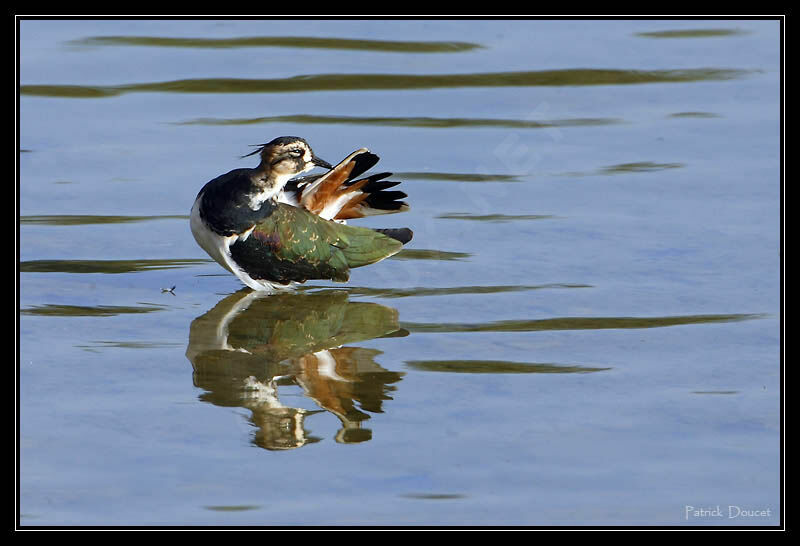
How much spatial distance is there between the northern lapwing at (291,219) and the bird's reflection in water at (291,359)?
0.19m

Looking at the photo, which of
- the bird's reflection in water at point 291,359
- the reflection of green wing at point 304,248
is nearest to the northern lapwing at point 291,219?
the reflection of green wing at point 304,248

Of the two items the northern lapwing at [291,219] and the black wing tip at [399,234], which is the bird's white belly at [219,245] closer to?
the northern lapwing at [291,219]

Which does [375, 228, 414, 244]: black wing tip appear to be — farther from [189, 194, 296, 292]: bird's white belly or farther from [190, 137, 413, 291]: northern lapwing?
[189, 194, 296, 292]: bird's white belly

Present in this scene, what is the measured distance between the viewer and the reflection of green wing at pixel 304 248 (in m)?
6.72

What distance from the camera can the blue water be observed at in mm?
4629

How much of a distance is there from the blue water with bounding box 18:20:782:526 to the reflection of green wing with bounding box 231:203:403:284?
18 cm

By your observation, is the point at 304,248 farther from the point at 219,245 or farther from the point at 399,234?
the point at 399,234

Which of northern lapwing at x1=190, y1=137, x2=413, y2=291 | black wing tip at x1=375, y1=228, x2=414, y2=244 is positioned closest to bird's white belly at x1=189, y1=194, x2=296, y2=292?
northern lapwing at x1=190, y1=137, x2=413, y2=291

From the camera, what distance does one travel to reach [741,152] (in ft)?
28.9

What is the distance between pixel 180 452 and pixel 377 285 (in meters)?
2.45

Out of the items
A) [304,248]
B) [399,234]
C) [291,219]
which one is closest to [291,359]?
[304,248]

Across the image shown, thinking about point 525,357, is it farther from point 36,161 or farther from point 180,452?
point 36,161

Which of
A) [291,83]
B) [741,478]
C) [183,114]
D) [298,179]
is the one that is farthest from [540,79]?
[741,478]

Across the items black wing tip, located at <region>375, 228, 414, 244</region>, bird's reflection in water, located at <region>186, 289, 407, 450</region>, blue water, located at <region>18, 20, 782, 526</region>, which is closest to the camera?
blue water, located at <region>18, 20, 782, 526</region>
